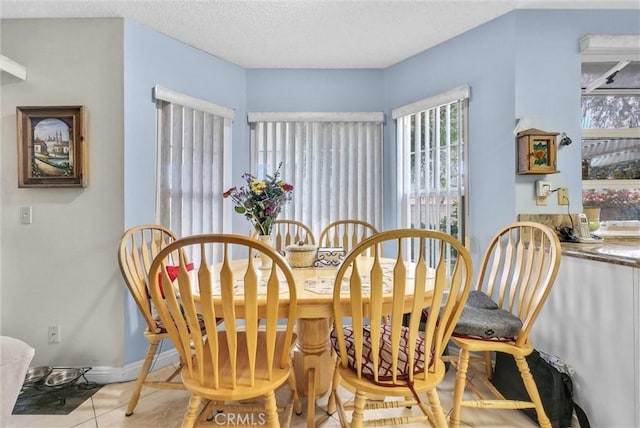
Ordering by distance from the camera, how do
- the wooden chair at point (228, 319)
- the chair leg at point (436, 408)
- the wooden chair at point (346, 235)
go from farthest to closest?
the wooden chair at point (346, 235) → the chair leg at point (436, 408) → the wooden chair at point (228, 319)

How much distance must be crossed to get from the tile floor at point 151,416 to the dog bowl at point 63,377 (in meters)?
0.20

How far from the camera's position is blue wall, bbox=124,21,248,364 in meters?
2.11

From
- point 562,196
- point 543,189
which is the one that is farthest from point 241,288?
point 562,196

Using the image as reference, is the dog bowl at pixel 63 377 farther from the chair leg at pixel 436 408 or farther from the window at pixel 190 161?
the chair leg at pixel 436 408

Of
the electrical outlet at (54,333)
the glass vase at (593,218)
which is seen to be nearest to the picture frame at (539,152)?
the glass vase at (593,218)

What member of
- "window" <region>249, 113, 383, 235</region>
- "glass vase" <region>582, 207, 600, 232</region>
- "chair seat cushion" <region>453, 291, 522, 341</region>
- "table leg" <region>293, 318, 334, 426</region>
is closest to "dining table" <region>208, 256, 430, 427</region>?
"table leg" <region>293, 318, 334, 426</region>

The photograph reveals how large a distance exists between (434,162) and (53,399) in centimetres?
311

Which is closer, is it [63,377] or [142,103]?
[63,377]

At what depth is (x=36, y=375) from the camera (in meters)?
1.94

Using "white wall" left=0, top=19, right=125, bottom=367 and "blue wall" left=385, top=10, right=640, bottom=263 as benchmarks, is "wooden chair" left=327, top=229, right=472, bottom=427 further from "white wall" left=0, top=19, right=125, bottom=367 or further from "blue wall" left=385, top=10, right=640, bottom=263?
"white wall" left=0, top=19, right=125, bottom=367

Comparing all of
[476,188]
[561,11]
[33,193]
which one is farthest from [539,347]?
[33,193]

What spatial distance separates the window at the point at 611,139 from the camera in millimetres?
2168

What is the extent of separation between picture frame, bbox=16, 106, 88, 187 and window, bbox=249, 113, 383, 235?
131cm

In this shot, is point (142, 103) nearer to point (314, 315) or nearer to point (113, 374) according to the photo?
point (113, 374)
